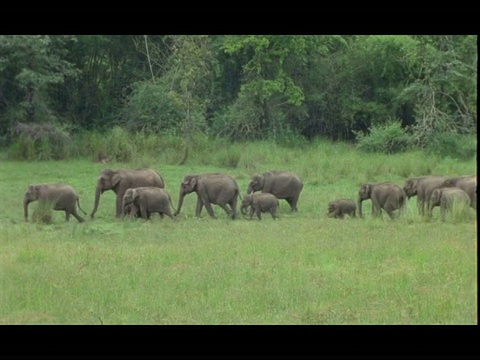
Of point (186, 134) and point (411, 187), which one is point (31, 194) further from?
point (186, 134)

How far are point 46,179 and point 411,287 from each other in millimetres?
9177

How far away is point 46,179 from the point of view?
15.4m

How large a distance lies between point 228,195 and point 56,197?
2659 millimetres

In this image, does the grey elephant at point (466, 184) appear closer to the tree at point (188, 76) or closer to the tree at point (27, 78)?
the tree at point (188, 76)

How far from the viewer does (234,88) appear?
69.7 ft

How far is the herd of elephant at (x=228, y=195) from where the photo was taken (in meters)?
12.4

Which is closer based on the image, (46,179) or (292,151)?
(46,179)

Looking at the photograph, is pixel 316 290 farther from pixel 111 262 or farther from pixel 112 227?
pixel 112 227

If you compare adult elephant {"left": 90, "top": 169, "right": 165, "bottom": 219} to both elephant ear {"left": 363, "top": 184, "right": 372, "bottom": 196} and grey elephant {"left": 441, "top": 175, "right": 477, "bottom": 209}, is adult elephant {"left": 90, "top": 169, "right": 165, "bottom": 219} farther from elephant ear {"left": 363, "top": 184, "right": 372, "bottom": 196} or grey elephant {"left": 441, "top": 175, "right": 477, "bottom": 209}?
grey elephant {"left": 441, "top": 175, "right": 477, "bottom": 209}

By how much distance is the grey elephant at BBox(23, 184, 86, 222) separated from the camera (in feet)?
40.6

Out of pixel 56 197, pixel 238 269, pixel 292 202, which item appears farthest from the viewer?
pixel 292 202

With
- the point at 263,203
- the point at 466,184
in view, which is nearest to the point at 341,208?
the point at 263,203
